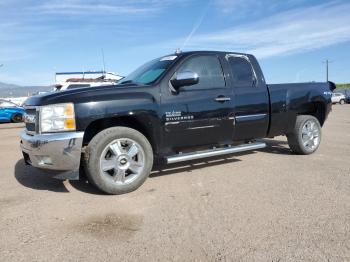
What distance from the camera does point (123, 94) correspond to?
491 cm

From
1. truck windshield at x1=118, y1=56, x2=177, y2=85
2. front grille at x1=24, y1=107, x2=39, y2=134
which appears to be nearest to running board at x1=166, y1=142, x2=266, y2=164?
truck windshield at x1=118, y1=56, x2=177, y2=85

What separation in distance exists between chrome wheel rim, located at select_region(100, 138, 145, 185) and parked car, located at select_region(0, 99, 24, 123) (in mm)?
16678

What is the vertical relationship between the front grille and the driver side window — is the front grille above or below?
below

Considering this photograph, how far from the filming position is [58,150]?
14.8 ft

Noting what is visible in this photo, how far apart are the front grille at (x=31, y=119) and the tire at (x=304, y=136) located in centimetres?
449

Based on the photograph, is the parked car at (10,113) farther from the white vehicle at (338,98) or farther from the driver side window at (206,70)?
the white vehicle at (338,98)

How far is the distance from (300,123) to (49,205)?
15.3 ft

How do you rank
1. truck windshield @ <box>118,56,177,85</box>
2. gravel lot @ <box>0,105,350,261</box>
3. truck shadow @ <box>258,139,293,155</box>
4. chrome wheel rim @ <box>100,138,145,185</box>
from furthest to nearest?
truck shadow @ <box>258,139,293,155</box> < truck windshield @ <box>118,56,177,85</box> < chrome wheel rim @ <box>100,138,145,185</box> < gravel lot @ <box>0,105,350,261</box>

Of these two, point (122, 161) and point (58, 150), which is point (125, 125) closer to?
point (122, 161)

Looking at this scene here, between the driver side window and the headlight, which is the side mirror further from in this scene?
the headlight

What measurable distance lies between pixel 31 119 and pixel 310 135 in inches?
198

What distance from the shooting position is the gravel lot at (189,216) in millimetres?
3168

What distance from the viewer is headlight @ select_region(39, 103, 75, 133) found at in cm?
454

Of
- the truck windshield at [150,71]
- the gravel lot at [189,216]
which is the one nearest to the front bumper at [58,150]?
the gravel lot at [189,216]
